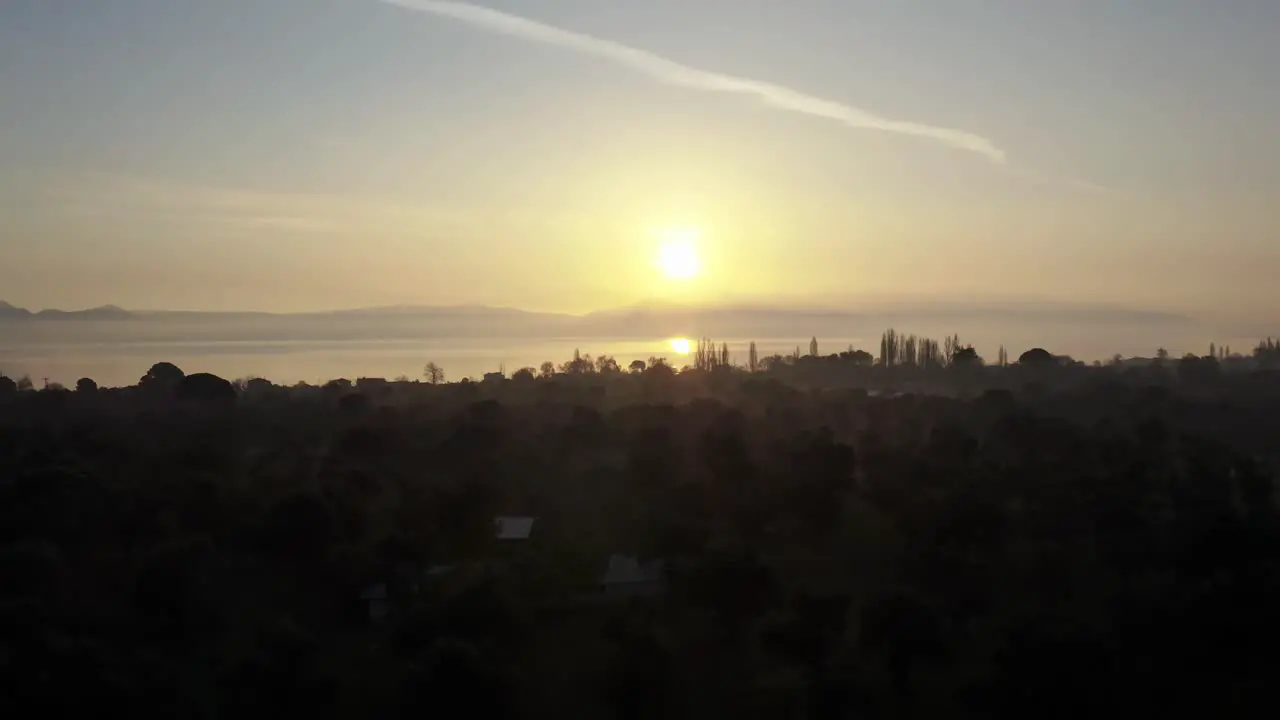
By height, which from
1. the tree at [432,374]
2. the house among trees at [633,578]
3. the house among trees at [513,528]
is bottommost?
the house among trees at [633,578]

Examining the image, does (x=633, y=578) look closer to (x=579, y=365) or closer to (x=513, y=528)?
(x=513, y=528)

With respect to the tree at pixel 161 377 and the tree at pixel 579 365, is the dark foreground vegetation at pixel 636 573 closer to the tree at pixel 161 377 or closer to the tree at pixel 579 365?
the tree at pixel 161 377

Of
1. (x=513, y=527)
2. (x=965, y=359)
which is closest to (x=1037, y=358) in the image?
(x=965, y=359)

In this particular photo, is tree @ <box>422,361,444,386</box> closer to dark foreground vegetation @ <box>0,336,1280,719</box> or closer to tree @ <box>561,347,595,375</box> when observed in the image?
tree @ <box>561,347,595,375</box>

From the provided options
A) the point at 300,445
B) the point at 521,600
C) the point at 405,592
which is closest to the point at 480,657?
the point at 521,600

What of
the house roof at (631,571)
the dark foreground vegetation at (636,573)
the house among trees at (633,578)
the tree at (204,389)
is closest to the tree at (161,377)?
the tree at (204,389)

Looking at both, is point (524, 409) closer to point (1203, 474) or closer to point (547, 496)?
point (547, 496)
